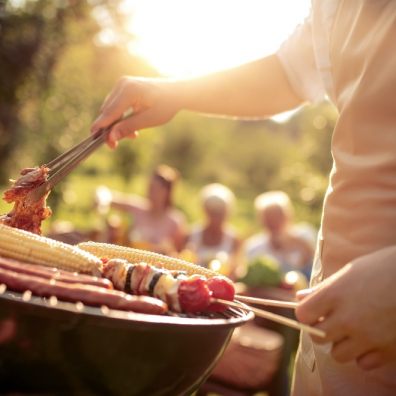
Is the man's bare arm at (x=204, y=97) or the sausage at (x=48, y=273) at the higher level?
the man's bare arm at (x=204, y=97)

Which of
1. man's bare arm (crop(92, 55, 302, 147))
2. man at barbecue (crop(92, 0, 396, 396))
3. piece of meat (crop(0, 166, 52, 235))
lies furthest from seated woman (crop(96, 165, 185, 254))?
piece of meat (crop(0, 166, 52, 235))

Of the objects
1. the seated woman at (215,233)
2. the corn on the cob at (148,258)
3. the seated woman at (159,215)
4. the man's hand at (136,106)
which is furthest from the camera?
the seated woman at (159,215)

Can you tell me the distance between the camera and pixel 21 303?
3.78 ft

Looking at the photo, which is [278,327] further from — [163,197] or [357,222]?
[163,197]

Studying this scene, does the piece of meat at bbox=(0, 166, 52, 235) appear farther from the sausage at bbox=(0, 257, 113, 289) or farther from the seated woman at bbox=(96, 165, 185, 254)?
the seated woman at bbox=(96, 165, 185, 254)

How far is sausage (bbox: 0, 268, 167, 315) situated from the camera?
1.24m

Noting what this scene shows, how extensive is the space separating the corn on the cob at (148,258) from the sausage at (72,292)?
1.54 feet

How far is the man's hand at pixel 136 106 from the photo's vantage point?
2.04 meters

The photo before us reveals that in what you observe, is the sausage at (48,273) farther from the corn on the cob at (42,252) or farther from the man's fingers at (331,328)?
the man's fingers at (331,328)

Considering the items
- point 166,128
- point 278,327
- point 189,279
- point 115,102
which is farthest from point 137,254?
point 166,128

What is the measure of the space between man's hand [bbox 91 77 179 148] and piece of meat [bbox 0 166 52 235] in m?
0.29

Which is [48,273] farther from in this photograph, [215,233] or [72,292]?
[215,233]

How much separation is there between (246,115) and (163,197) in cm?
607

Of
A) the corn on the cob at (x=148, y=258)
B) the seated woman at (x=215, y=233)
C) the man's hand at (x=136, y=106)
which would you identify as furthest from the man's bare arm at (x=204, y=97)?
the seated woman at (x=215, y=233)
